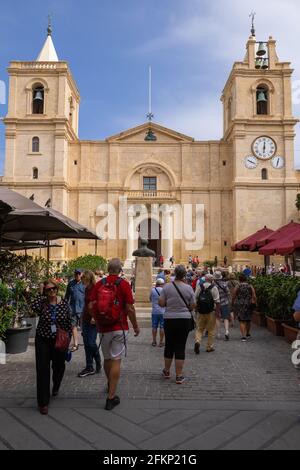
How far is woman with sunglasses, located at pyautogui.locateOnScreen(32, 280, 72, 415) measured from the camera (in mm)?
4895

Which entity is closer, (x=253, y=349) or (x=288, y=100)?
Result: (x=253, y=349)

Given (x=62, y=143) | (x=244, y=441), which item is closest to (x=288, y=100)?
(x=62, y=143)

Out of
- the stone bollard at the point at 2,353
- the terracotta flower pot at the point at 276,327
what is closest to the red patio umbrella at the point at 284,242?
the terracotta flower pot at the point at 276,327

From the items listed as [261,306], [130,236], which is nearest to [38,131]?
[130,236]

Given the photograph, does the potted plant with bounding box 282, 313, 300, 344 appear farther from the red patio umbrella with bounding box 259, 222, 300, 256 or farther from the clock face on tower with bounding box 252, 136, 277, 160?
the clock face on tower with bounding box 252, 136, 277, 160

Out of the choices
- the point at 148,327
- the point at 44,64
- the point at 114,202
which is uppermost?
the point at 44,64

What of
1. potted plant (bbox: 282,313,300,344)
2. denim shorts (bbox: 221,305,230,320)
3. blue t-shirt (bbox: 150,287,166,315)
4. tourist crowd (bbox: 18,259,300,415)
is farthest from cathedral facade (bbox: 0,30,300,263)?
tourist crowd (bbox: 18,259,300,415)

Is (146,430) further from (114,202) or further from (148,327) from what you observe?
(114,202)

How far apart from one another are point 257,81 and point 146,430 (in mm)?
37411

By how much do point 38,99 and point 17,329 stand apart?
32746 millimetres

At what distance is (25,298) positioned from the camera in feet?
28.4

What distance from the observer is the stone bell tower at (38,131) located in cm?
3519

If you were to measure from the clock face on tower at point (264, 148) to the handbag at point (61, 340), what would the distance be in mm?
33497

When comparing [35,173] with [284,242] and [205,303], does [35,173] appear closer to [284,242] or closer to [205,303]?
[284,242]
